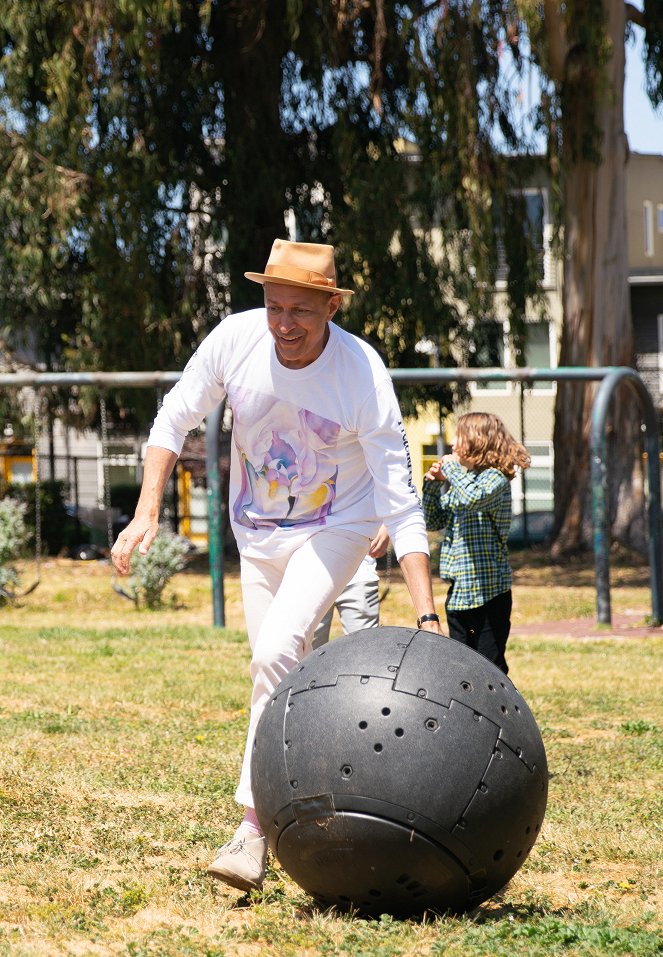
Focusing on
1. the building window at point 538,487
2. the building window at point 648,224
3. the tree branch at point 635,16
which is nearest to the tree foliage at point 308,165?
the tree branch at point 635,16

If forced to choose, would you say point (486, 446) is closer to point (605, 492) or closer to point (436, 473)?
point (436, 473)

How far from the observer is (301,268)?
14.2ft

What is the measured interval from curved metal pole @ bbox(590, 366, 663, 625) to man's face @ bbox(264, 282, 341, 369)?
7.89m

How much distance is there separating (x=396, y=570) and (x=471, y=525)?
14.1 metres

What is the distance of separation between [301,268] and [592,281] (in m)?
15.5

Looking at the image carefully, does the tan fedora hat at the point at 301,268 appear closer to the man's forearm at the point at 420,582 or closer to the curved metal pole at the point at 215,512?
the man's forearm at the point at 420,582

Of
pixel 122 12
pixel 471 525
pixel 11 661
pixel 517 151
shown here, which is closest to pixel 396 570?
pixel 517 151

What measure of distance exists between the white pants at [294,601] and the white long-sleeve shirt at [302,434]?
0.06m

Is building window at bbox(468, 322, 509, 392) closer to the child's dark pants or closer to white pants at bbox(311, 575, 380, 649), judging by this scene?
the child's dark pants

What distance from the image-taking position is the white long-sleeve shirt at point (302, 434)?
4.41m

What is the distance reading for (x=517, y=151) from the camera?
58.5ft

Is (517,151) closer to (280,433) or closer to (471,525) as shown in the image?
(471,525)

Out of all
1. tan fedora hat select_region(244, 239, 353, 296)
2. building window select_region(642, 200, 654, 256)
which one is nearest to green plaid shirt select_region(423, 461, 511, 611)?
tan fedora hat select_region(244, 239, 353, 296)

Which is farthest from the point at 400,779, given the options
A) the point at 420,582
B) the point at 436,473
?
the point at 436,473
